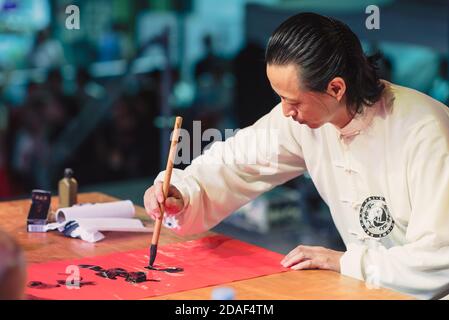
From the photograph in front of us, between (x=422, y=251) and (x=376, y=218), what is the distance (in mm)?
337

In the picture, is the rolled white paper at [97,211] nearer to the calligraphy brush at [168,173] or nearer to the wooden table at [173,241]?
the wooden table at [173,241]

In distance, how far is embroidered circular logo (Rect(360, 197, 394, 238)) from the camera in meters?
2.77

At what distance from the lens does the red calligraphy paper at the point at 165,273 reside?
92.0 inches

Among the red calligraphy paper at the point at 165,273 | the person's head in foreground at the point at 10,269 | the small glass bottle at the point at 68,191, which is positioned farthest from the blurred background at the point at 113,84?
the person's head in foreground at the point at 10,269

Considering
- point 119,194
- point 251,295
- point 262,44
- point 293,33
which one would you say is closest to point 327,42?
point 293,33

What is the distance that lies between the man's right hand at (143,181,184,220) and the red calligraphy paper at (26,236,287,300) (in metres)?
0.12

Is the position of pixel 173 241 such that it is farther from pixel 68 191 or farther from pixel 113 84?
pixel 113 84

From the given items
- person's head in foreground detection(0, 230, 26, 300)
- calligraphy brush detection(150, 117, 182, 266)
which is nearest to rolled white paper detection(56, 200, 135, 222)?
calligraphy brush detection(150, 117, 182, 266)

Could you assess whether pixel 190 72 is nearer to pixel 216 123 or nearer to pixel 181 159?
pixel 216 123

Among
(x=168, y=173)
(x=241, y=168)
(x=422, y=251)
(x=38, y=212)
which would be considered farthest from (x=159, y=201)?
(x=422, y=251)

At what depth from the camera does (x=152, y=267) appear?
2.58 m

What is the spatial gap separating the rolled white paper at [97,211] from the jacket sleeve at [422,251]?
37.1 inches

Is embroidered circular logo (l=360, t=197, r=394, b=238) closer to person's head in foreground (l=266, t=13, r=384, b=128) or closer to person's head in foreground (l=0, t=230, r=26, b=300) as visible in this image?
person's head in foreground (l=266, t=13, r=384, b=128)

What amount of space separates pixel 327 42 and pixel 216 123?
4.97 metres
